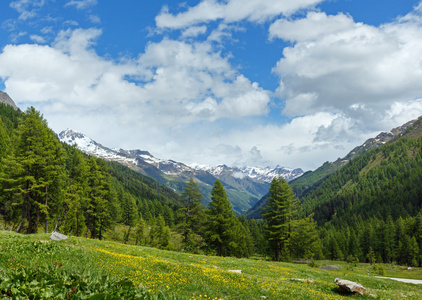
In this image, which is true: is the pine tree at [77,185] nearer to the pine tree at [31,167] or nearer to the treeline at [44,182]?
the treeline at [44,182]

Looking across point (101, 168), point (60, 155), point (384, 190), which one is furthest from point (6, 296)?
point (384, 190)

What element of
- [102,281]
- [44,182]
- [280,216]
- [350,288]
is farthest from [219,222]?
[102,281]

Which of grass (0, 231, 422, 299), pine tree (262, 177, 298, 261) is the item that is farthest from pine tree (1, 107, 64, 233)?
pine tree (262, 177, 298, 261)

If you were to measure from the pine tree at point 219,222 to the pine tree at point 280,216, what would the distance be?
686cm

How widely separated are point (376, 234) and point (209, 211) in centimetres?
9015

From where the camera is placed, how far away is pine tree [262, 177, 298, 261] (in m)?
42.1

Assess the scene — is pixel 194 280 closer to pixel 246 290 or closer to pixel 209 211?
pixel 246 290

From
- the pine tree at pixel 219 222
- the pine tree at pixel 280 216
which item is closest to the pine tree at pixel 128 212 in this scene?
the pine tree at pixel 219 222

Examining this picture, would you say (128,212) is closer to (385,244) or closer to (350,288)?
(350,288)

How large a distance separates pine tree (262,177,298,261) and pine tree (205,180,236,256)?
6.86 metres

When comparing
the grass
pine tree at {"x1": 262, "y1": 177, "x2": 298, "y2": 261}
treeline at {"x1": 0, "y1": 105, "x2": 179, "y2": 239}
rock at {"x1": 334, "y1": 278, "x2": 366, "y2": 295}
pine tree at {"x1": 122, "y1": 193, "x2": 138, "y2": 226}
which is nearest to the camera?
the grass

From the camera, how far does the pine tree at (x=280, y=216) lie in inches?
1657

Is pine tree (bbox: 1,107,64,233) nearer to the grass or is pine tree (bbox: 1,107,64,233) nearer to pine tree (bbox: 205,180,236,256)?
the grass

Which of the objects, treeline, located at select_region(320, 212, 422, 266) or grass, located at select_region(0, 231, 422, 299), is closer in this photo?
grass, located at select_region(0, 231, 422, 299)
